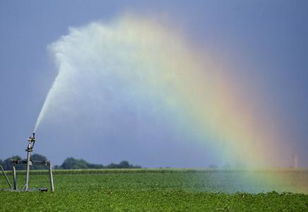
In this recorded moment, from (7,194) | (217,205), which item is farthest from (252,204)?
(7,194)

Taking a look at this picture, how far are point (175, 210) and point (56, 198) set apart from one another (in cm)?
607

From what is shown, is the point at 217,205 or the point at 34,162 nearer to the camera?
the point at 217,205

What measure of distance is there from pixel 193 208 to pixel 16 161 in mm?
12383

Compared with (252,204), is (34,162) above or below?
above

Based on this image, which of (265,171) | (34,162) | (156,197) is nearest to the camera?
(156,197)

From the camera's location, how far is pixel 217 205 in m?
27.9

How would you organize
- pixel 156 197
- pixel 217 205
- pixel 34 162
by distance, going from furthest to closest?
pixel 34 162, pixel 156 197, pixel 217 205

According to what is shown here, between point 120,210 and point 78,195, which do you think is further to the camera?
point 78,195

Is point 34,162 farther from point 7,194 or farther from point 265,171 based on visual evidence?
point 265,171

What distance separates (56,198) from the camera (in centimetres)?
2923

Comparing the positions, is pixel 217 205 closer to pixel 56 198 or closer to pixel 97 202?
pixel 97 202

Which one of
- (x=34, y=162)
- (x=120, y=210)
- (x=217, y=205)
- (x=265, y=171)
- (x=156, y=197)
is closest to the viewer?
(x=120, y=210)

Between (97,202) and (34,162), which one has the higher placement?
(34,162)

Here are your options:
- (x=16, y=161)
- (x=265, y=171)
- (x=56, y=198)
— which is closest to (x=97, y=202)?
(x=56, y=198)
